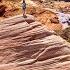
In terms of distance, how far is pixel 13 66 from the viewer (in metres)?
14.1

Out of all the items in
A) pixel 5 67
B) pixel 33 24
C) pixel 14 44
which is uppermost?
pixel 33 24

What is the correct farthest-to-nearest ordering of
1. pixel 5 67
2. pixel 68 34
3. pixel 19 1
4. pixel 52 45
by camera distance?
1. pixel 19 1
2. pixel 68 34
3. pixel 52 45
4. pixel 5 67

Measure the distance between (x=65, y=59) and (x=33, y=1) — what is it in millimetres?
11484

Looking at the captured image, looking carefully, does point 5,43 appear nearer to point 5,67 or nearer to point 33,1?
point 5,67

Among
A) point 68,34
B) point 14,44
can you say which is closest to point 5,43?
point 14,44

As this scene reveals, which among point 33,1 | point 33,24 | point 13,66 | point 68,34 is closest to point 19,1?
point 33,1

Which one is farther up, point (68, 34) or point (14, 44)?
point (68, 34)

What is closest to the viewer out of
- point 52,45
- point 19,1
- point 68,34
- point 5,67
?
point 5,67

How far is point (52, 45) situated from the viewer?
1500 centimetres

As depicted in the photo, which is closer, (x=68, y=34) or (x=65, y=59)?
(x=65, y=59)

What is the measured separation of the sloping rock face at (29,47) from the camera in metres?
14.3

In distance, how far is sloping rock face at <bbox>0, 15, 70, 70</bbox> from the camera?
1427cm

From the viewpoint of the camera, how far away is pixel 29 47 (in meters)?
14.5

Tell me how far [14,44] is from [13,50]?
0.29 m
